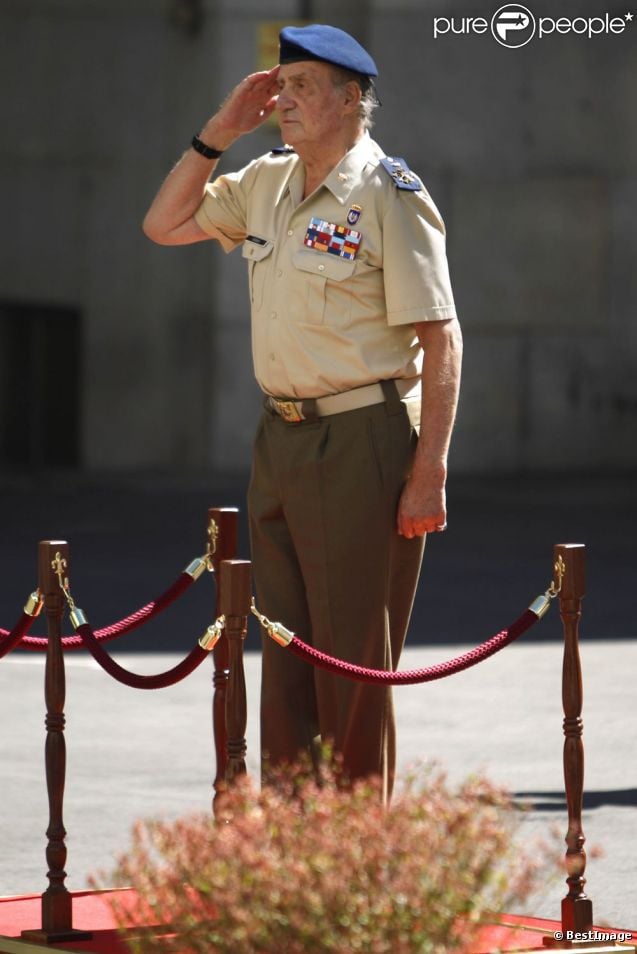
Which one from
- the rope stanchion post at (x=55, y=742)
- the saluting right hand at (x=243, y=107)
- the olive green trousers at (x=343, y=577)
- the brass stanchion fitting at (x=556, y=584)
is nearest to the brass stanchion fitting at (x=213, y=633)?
the rope stanchion post at (x=55, y=742)

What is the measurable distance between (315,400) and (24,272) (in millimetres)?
17135

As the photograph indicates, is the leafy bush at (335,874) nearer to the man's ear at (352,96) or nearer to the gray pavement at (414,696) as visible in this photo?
the gray pavement at (414,696)

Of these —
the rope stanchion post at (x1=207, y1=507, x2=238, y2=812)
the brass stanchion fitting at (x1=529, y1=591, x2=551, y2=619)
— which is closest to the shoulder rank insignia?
the rope stanchion post at (x1=207, y1=507, x2=238, y2=812)

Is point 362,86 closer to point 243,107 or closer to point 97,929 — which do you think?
point 243,107

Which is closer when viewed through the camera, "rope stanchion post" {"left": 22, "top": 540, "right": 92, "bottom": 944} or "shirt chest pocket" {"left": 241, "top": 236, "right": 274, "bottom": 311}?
"rope stanchion post" {"left": 22, "top": 540, "right": 92, "bottom": 944}

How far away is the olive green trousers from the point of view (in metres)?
5.46

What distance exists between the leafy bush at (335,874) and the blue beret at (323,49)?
2330 millimetres

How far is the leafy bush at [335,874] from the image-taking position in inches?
136

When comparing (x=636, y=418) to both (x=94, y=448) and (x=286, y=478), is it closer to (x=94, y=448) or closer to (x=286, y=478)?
(x=94, y=448)

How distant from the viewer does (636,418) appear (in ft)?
74.9

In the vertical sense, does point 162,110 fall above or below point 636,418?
above

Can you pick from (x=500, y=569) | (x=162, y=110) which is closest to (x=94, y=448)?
(x=162, y=110)

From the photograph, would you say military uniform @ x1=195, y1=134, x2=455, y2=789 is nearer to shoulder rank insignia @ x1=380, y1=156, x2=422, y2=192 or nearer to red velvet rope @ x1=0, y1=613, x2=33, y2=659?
shoulder rank insignia @ x1=380, y1=156, x2=422, y2=192

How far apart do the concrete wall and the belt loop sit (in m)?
16.5
